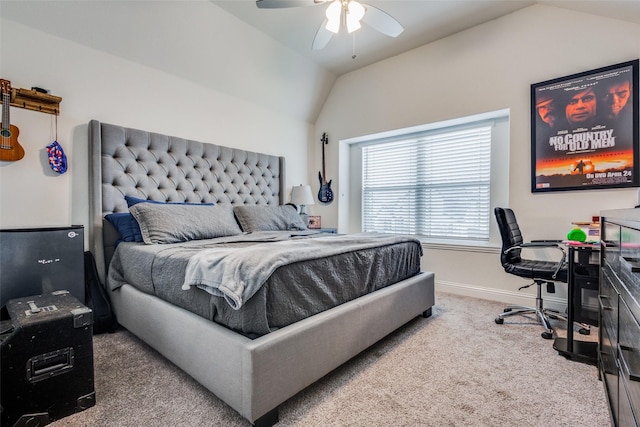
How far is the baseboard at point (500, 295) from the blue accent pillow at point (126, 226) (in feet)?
10.2

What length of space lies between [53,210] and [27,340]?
4.64 feet

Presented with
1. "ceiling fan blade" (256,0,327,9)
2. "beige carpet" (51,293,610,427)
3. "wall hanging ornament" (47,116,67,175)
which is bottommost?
"beige carpet" (51,293,610,427)

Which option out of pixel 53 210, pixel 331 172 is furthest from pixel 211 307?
pixel 331 172

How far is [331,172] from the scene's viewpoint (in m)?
4.43

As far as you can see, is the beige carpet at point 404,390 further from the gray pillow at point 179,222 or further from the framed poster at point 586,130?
the framed poster at point 586,130

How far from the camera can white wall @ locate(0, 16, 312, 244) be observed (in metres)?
2.15

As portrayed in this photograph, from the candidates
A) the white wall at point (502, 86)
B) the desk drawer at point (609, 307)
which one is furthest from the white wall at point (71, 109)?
the desk drawer at point (609, 307)

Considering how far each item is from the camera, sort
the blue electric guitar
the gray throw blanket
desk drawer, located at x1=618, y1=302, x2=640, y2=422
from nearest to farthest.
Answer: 1. desk drawer, located at x1=618, y1=302, x2=640, y2=422
2. the gray throw blanket
3. the blue electric guitar

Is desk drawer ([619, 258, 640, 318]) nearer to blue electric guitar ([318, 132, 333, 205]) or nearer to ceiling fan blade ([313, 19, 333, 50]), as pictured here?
ceiling fan blade ([313, 19, 333, 50])

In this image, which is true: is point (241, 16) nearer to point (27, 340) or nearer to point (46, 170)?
point (46, 170)

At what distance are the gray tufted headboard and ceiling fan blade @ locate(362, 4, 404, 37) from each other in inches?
78.6

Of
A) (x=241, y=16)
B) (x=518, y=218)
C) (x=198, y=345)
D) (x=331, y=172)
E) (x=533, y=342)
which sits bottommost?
(x=533, y=342)

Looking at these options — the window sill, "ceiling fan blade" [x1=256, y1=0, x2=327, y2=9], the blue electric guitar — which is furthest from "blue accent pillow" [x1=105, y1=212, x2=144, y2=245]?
the window sill

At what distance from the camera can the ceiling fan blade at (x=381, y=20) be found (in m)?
2.11
